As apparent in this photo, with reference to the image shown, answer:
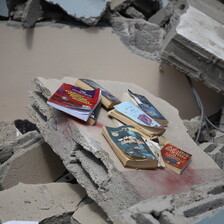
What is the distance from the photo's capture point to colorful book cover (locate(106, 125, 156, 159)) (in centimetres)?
215

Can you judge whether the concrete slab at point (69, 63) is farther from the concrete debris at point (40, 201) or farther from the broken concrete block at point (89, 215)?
the broken concrete block at point (89, 215)

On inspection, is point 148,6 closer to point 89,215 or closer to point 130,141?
point 130,141

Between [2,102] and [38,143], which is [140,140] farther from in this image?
[2,102]

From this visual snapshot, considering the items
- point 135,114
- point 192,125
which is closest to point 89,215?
point 135,114

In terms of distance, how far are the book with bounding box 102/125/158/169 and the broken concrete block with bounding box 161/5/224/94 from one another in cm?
137

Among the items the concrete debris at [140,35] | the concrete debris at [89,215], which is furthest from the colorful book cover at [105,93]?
the concrete debris at [140,35]

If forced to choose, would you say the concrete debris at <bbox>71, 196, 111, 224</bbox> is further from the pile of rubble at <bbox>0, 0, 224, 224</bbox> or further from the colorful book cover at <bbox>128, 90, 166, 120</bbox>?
the colorful book cover at <bbox>128, 90, 166, 120</bbox>

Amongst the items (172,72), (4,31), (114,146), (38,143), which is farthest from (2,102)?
(114,146)

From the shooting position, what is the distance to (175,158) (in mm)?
2387

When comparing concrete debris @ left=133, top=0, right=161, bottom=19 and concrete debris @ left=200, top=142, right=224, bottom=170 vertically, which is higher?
concrete debris @ left=133, top=0, right=161, bottom=19

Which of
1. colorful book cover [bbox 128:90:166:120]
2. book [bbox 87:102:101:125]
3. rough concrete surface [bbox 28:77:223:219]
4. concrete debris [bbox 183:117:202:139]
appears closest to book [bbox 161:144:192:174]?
rough concrete surface [bbox 28:77:223:219]

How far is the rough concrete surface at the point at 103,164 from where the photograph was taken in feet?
6.86

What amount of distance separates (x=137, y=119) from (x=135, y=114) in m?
0.05

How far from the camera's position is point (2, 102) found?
3.84 metres
